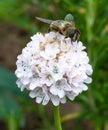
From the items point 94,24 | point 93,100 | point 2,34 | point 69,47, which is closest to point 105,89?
point 93,100

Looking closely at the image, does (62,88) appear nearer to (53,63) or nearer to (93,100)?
(53,63)

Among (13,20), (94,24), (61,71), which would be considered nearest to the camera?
(61,71)

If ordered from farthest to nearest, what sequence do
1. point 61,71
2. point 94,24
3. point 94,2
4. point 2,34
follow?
1. point 2,34
2. point 94,24
3. point 94,2
4. point 61,71

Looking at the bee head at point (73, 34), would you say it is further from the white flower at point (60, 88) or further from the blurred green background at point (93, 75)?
the blurred green background at point (93, 75)

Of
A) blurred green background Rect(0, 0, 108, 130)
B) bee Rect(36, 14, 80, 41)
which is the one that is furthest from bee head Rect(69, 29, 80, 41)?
blurred green background Rect(0, 0, 108, 130)

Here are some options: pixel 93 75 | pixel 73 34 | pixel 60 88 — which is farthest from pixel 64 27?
pixel 93 75

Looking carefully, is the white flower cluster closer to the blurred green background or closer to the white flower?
the white flower

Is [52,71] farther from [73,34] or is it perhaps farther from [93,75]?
[93,75]
